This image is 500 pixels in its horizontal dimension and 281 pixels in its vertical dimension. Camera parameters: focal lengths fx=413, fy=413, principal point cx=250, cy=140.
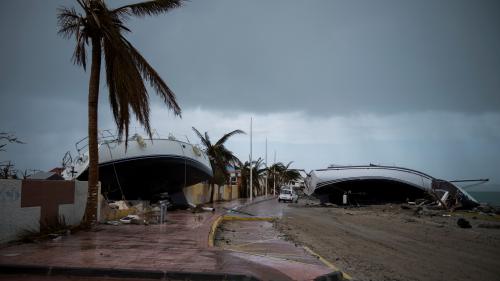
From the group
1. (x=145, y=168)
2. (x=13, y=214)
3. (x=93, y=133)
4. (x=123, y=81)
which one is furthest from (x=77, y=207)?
(x=145, y=168)

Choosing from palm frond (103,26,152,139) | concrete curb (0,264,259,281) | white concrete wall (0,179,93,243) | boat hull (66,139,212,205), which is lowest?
concrete curb (0,264,259,281)

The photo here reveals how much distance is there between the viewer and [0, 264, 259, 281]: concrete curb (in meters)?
5.95

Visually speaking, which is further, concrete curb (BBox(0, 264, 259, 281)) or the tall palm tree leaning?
the tall palm tree leaning

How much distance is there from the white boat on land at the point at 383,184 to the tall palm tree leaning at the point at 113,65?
2419 centimetres

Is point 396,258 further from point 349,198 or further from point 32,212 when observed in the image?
point 349,198

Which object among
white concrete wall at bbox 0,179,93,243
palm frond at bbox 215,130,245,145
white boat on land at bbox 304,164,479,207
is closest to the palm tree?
palm frond at bbox 215,130,245,145

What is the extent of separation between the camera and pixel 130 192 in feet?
71.7

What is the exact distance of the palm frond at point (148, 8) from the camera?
467 inches

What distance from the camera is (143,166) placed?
63.3 feet

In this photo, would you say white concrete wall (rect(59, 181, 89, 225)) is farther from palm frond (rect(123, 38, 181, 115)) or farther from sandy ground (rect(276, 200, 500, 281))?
sandy ground (rect(276, 200, 500, 281))

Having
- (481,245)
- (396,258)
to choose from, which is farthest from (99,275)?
(481,245)

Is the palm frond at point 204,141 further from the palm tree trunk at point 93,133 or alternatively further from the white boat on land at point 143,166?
the palm tree trunk at point 93,133

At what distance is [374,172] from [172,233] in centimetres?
2513

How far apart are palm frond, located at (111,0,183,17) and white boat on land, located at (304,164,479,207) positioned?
24824mm
